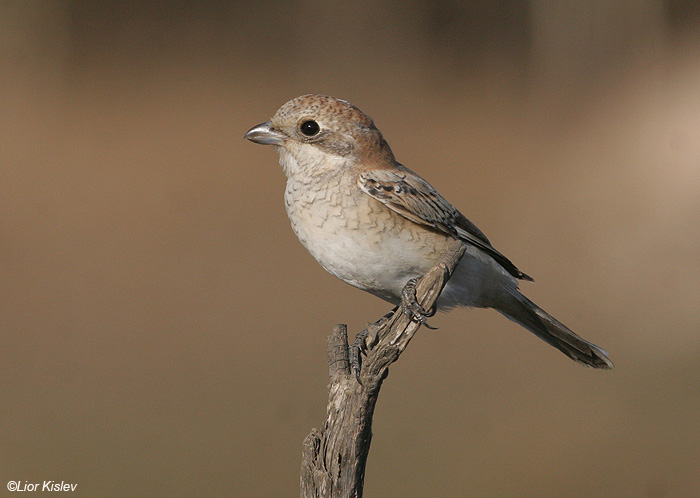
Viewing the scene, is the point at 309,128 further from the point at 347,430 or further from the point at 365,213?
the point at 347,430

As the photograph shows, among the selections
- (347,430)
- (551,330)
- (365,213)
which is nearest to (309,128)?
(365,213)

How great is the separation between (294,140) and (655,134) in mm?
5719

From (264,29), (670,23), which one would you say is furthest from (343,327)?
(670,23)

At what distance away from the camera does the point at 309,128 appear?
2.82 meters

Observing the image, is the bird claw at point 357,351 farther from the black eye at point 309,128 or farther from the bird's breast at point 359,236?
the black eye at point 309,128

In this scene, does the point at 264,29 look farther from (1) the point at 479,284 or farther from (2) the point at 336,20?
(1) the point at 479,284

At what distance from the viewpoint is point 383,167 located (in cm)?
290

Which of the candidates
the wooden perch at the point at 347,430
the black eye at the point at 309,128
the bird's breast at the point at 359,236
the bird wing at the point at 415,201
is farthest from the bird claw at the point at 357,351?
the black eye at the point at 309,128

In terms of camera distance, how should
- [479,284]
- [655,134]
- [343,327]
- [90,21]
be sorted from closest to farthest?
1. [343,327]
2. [479,284]
3. [90,21]
4. [655,134]

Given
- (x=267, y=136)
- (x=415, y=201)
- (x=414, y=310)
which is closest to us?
(x=414, y=310)

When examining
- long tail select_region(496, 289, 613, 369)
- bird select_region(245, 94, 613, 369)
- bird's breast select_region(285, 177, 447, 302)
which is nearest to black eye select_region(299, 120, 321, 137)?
bird select_region(245, 94, 613, 369)

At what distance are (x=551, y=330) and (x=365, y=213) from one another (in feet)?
3.97

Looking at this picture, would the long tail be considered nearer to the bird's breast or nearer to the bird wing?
the bird wing

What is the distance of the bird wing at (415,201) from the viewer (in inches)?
106
